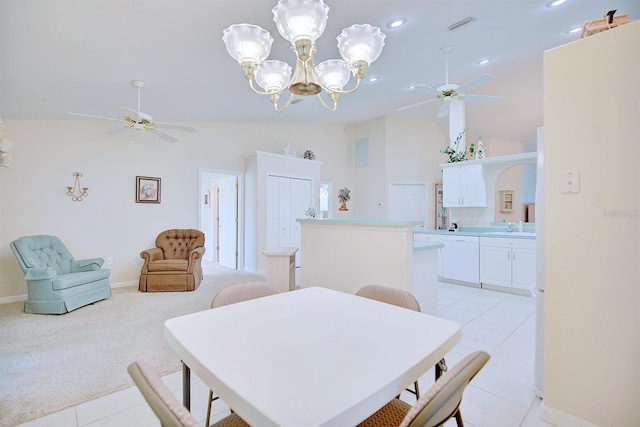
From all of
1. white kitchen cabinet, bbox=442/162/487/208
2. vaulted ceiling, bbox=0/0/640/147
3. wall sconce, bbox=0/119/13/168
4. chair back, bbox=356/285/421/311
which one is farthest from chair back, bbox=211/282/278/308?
white kitchen cabinet, bbox=442/162/487/208

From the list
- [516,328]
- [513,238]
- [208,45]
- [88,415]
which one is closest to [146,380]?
[88,415]

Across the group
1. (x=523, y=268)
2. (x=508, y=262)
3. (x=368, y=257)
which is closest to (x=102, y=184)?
(x=368, y=257)

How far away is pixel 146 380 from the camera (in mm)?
778

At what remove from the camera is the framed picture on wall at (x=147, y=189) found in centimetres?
495

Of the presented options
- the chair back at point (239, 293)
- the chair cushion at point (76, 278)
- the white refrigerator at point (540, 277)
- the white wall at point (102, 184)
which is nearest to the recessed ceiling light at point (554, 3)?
the white refrigerator at point (540, 277)

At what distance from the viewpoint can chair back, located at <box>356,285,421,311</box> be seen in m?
Answer: 1.57

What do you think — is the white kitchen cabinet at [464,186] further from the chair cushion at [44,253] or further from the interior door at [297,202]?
the chair cushion at [44,253]

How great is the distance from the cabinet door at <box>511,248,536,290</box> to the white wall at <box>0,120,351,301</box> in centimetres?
520

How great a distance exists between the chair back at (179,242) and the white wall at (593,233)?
4.84 metres

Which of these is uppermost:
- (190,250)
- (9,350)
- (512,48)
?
(512,48)

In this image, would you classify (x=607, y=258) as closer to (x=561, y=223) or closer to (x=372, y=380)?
(x=561, y=223)

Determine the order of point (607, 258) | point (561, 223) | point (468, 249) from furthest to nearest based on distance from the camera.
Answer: point (468, 249), point (561, 223), point (607, 258)

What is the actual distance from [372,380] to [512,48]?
4491mm

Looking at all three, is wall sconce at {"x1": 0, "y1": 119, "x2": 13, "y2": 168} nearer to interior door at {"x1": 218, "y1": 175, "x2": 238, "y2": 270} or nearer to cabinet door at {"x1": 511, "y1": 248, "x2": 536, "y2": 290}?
interior door at {"x1": 218, "y1": 175, "x2": 238, "y2": 270}
